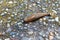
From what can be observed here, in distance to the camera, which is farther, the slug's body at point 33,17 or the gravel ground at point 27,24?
the slug's body at point 33,17

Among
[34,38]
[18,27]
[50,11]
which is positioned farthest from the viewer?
[50,11]

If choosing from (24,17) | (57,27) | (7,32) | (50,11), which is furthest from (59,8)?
(7,32)

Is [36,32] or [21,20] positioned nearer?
[36,32]

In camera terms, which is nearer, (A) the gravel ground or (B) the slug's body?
(A) the gravel ground

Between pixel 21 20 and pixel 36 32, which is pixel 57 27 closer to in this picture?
pixel 36 32

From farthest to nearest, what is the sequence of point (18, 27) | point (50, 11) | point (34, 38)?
point (50, 11)
point (18, 27)
point (34, 38)

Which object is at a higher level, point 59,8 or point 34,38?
point 59,8

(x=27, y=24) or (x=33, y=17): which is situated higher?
(x=33, y=17)
